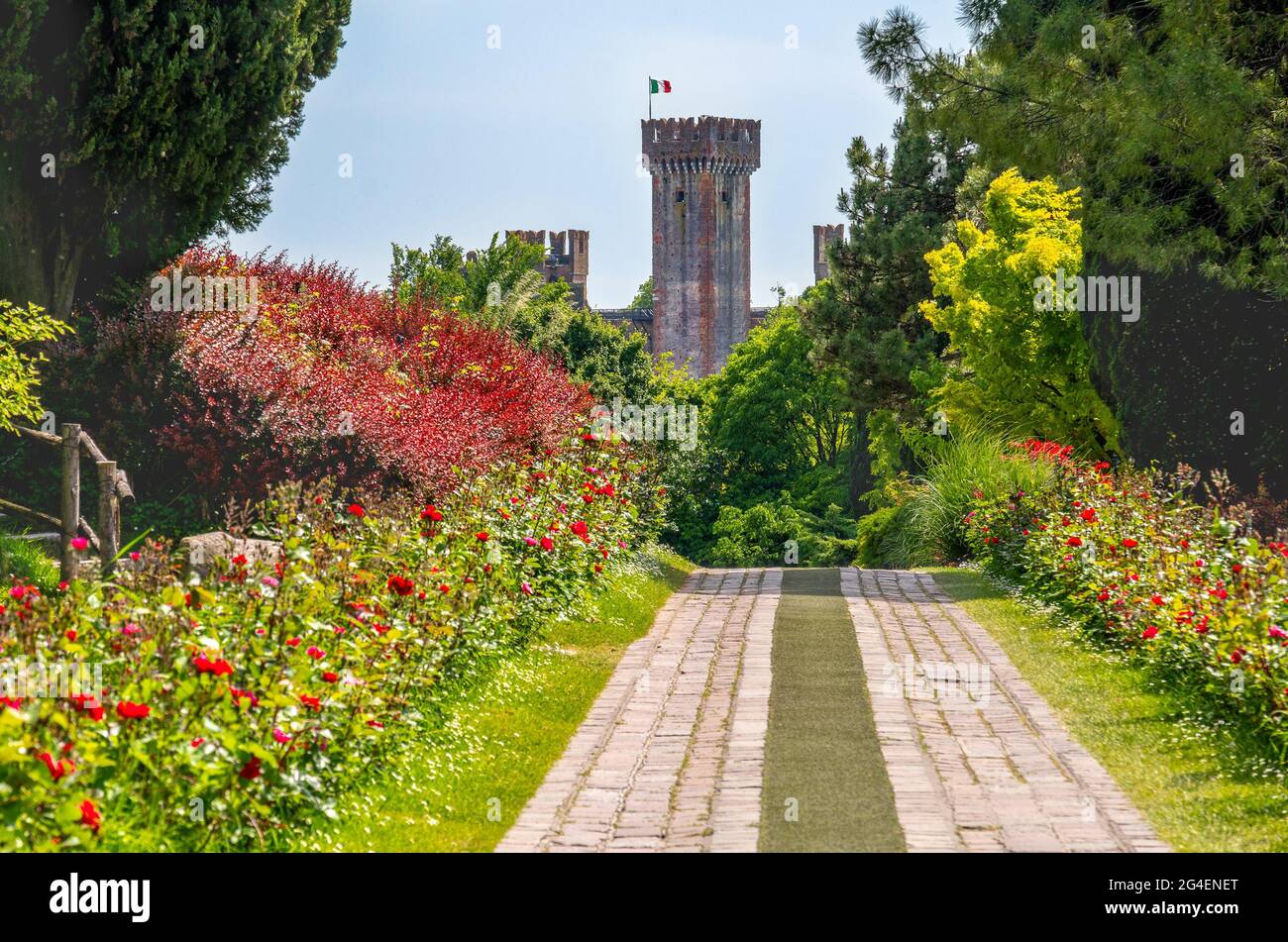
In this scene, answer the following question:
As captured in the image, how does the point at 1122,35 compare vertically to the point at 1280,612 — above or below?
above

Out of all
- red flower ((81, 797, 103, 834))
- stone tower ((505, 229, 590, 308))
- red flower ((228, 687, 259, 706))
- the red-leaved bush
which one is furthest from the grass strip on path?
stone tower ((505, 229, 590, 308))

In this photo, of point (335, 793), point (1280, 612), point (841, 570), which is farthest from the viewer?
point (841, 570)

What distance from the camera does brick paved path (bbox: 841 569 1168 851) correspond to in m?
6.87

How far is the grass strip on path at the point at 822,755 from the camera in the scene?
6.79m

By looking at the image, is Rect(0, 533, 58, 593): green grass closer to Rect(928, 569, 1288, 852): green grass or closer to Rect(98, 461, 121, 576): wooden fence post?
Rect(98, 461, 121, 576): wooden fence post

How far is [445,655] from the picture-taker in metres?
9.07

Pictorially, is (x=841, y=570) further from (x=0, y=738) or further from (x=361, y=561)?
(x=0, y=738)

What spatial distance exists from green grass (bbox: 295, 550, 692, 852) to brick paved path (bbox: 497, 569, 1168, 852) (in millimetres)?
147

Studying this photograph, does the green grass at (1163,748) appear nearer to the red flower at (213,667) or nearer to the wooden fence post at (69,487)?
the red flower at (213,667)

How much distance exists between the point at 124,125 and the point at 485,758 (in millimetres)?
9144
